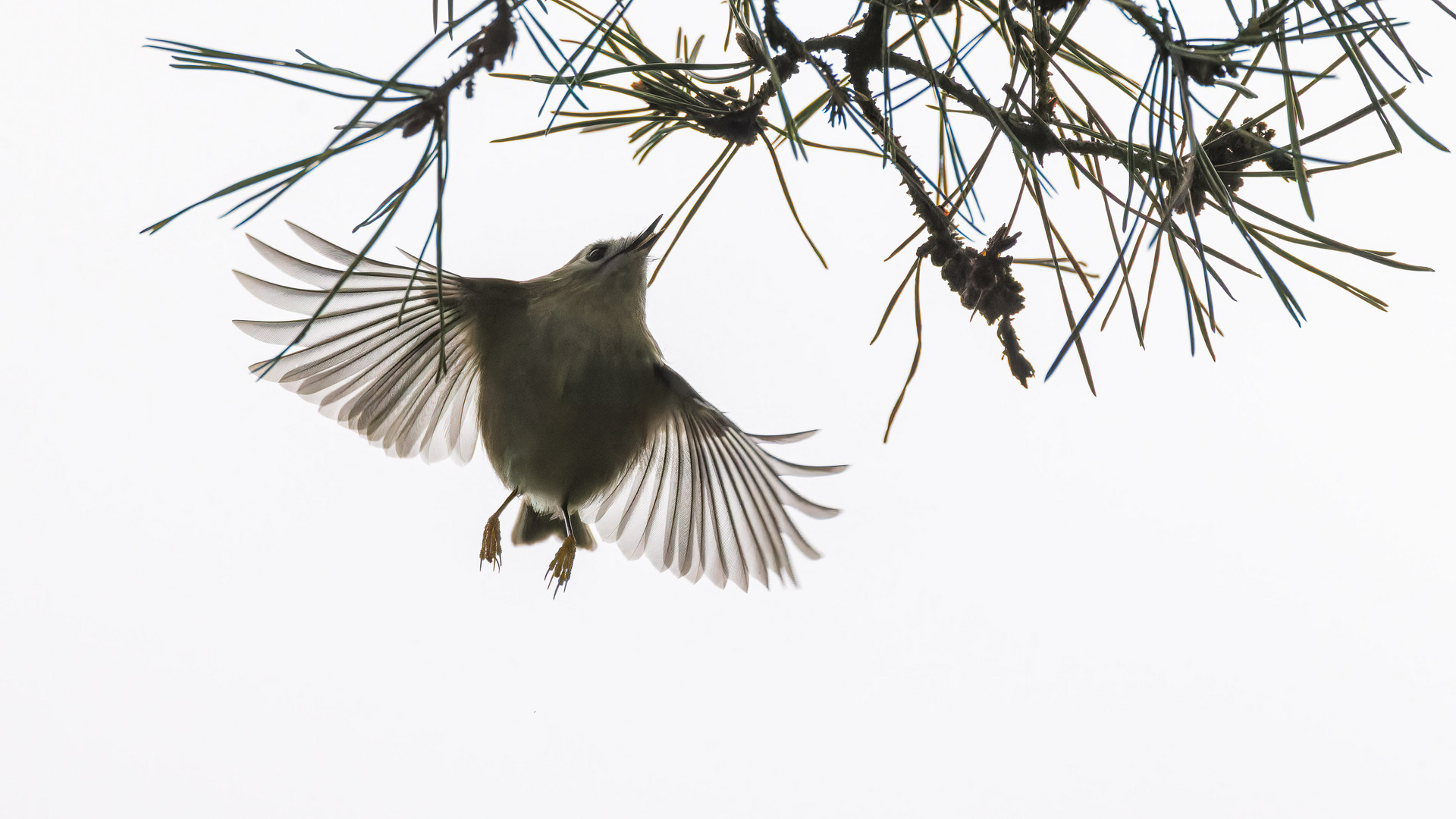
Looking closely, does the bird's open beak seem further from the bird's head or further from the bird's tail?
the bird's tail

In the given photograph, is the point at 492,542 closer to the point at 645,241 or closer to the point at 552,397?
the point at 552,397

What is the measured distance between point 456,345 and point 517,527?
0.68 feet

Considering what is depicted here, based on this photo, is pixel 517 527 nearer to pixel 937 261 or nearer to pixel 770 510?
pixel 770 510

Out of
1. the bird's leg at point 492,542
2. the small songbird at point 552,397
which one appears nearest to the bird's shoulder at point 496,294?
the small songbird at point 552,397

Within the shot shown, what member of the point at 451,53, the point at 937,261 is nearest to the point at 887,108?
the point at 937,261

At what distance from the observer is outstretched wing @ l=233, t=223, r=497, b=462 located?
0.70 m

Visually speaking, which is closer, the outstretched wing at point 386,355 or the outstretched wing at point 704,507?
the outstretched wing at point 386,355

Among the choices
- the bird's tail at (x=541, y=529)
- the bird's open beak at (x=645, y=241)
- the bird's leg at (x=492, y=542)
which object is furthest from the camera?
the bird's tail at (x=541, y=529)

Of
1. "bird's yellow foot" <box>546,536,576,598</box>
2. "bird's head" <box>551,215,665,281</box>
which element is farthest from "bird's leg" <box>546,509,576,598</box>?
"bird's head" <box>551,215,665,281</box>

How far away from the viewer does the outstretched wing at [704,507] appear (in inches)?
34.3

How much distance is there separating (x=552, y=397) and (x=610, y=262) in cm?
11

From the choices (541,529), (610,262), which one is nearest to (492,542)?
(541,529)

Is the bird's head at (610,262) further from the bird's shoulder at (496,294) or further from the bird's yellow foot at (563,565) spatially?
the bird's yellow foot at (563,565)

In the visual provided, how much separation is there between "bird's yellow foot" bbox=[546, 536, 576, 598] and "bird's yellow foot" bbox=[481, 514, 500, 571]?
43 millimetres
